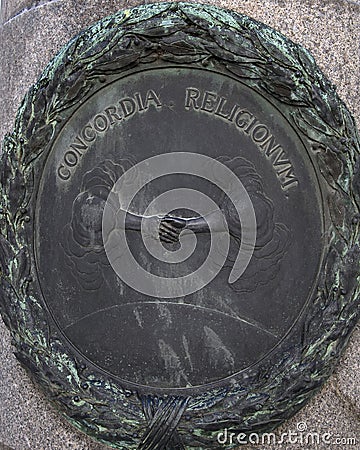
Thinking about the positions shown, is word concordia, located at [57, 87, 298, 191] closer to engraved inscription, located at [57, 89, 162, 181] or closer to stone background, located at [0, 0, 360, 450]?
engraved inscription, located at [57, 89, 162, 181]

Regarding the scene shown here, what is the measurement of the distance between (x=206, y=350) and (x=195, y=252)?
1.72ft

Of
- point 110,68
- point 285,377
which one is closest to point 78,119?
point 110,68

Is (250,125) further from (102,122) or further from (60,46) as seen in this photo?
(60,46)

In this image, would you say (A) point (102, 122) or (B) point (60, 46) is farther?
(B) point (60, 46)

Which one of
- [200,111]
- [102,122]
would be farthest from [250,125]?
[102,122]

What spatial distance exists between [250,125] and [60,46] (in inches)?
47.6

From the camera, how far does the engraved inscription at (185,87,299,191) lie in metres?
4.84

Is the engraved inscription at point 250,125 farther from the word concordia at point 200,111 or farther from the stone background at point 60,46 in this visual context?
the stone background at point 60,46

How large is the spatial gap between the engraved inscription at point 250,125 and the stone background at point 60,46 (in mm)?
487

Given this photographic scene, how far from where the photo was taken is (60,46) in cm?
520

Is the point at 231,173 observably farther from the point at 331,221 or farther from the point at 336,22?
the point at 336,22

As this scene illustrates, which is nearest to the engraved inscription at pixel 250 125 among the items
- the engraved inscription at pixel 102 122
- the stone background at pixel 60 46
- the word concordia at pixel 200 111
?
the word concordia at pixel 200 111

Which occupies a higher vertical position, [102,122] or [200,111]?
[102,122]

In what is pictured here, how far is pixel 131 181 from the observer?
4938mm
